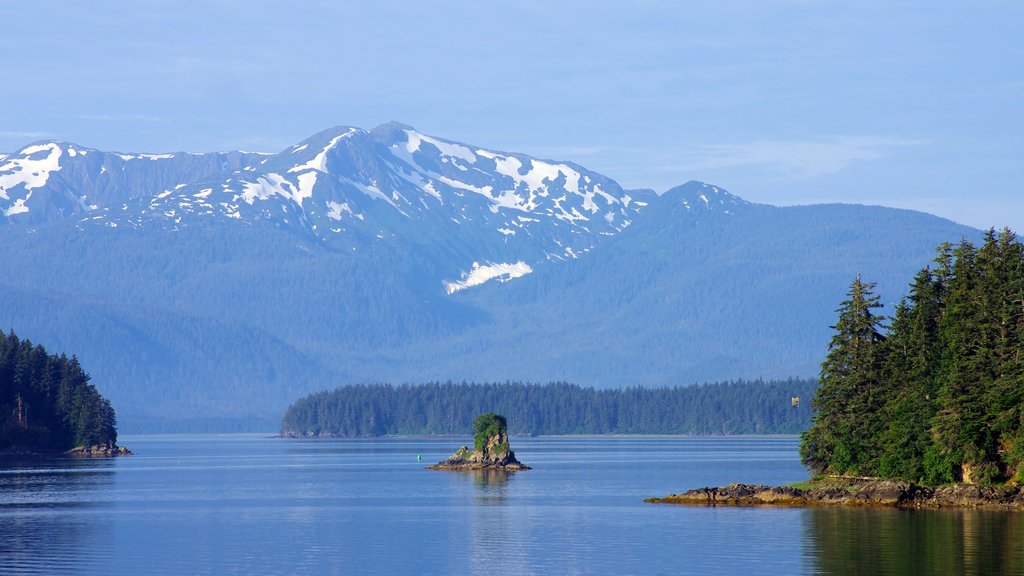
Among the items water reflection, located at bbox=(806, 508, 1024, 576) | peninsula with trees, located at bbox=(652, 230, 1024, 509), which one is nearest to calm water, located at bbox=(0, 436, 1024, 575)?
water reflection, located at bbox=(806, 508, 1024, 576)

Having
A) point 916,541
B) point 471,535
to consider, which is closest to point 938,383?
point 916,541

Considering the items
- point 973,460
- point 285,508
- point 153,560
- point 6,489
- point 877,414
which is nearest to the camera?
point 153,560

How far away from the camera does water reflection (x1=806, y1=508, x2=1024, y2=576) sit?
270 feet

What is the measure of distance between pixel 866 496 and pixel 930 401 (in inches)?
337

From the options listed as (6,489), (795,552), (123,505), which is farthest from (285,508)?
(795,552)

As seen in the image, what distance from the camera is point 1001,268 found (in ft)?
396

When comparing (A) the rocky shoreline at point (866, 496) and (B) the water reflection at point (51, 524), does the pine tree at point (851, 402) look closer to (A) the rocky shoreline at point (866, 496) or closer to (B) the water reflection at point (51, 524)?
(A) the rocky shoreline at point (866, 496)

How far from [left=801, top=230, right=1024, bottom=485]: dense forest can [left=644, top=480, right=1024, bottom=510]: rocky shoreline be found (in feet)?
5.00

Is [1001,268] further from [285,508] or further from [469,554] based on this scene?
[285,508]

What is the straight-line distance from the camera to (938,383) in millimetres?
121125

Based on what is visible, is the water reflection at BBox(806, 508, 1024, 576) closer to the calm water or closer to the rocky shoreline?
the calm water

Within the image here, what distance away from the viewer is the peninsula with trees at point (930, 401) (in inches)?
4493

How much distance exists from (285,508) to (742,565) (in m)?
59.8

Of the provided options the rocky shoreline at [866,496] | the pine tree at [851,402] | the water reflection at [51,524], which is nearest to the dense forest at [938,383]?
the pine tree at [851,402]
